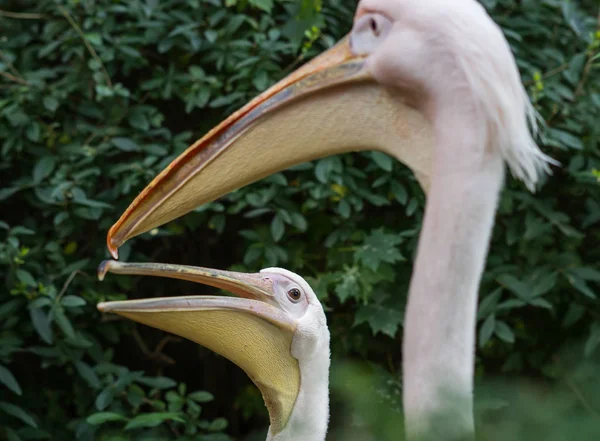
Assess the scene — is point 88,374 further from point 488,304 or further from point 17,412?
point 488,304

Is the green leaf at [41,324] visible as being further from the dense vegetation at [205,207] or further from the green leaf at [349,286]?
the green leaf at [349,286]

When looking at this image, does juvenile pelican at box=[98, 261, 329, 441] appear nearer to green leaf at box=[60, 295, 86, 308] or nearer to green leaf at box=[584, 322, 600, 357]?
green leaf at box=[60, 295, 86, 308]

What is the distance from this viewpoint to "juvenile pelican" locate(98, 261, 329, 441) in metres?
1.58

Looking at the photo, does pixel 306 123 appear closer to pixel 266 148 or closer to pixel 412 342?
pixel 266 148

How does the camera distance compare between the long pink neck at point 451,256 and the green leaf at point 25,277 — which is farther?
the green leaf at point 25,277

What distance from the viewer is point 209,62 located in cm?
288

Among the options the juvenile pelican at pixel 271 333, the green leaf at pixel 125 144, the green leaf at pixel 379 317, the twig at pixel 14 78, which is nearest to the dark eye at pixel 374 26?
the juvenile pelican at pixel 271 333

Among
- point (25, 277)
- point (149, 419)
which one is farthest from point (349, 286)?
point (25, 277)

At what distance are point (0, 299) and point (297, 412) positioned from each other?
1180 mm

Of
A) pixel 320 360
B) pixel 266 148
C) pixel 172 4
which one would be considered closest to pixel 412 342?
pixel 320 360

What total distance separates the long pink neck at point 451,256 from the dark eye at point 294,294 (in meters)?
0.21

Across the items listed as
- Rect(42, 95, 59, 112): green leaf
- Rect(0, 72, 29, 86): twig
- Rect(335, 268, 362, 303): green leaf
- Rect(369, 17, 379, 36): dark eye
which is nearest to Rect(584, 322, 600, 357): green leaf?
Rect(335, 268, 362, 303): green leaf

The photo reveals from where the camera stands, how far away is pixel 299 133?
5.97ft

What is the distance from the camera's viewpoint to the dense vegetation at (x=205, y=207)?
2.57m
